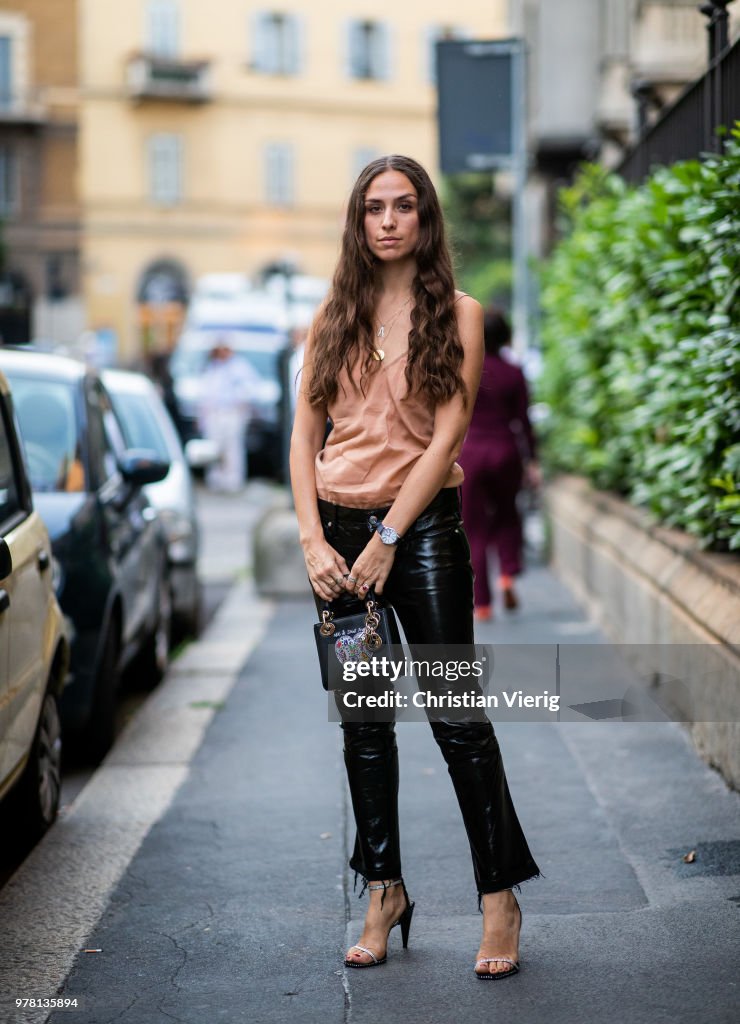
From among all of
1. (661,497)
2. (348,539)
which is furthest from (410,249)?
(661,497)

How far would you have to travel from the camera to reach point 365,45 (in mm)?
52312

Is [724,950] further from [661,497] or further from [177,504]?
[177,504]

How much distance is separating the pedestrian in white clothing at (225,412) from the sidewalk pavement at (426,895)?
14.7 m

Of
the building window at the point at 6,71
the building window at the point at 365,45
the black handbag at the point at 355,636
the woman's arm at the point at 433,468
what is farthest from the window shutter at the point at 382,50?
the black handbag at the point at 355,636

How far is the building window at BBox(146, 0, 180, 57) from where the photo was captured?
50.8m

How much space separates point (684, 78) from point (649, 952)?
12232mm

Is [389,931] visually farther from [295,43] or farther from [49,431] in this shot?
[295,43]

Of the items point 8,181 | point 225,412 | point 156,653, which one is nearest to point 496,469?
point 156,653

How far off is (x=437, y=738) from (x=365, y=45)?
50644 mm

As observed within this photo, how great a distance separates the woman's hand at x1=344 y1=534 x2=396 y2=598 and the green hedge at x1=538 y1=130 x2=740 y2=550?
7.04 ft

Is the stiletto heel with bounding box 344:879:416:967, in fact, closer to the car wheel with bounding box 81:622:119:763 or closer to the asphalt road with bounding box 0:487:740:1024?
the asphalt road with bounding box 0:487:740:1024

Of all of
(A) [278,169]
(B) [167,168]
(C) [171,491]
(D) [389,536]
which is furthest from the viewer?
(A) [278,169]

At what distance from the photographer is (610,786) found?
598cm

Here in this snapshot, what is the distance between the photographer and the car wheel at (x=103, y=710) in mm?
6554
